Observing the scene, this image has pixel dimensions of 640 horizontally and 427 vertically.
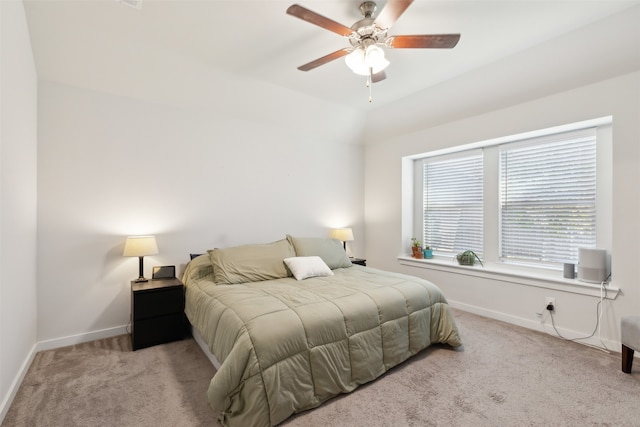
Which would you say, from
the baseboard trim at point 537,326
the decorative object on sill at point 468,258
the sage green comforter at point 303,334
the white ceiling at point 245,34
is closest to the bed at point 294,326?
the sage green comforter at point 303,334

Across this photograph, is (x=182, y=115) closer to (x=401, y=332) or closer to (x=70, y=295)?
(x=70, y=295)

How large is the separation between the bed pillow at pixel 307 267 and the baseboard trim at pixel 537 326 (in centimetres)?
192

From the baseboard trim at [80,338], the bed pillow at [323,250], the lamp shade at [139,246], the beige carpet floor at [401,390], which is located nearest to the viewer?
the beige carpet floor at [401,390]

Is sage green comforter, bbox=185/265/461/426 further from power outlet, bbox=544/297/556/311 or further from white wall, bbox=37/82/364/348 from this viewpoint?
power outlet, bbox=544/297/556/311

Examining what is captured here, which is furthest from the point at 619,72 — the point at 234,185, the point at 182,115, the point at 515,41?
the point at 182,115

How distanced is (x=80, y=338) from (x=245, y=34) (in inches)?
128

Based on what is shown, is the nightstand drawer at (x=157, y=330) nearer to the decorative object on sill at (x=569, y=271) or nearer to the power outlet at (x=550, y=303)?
the power outlet at (x=550, y=303)

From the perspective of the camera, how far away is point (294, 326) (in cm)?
182

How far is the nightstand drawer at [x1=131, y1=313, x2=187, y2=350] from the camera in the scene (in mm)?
2670

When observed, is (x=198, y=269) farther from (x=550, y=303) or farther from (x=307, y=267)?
(x=550, y=303)

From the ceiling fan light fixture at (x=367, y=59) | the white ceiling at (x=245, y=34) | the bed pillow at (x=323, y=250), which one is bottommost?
the bed pillow at (x=323, y=250)

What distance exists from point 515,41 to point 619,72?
0.89 m

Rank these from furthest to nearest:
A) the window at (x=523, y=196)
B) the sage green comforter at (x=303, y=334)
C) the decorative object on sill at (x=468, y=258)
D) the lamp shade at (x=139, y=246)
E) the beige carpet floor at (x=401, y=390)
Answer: the decorative object on sill at (x=468, y=258) → the window at (x=523, y=196) → the lamp shade at (x=139, y=246) → the beige carpet floor at (x=401, y=390) → the sage green comforter at (x=303, y=334)

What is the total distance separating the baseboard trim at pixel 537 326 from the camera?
103 inches
